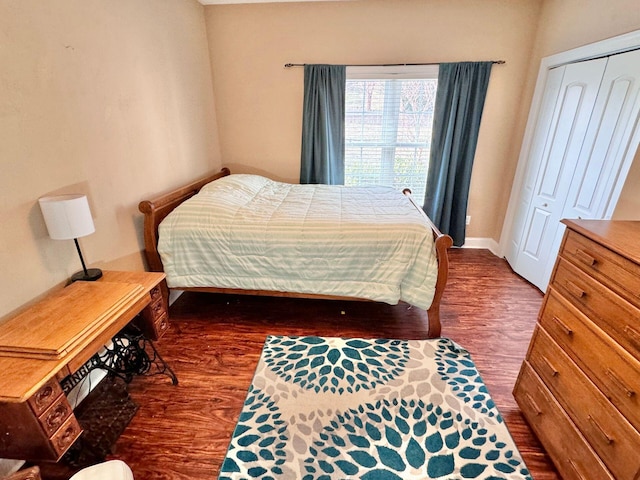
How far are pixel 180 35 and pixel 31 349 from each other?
282 centimetres

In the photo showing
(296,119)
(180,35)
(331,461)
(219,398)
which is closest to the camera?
(331,461)

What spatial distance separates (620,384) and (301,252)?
5.55ft

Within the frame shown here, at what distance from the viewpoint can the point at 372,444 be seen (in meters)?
1.54

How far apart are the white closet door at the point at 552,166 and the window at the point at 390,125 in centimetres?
110

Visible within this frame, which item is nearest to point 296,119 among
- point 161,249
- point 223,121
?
point 223,121

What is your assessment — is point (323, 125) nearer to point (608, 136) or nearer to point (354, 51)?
point (354, 51)

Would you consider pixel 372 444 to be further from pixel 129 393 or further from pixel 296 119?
pixel 296 119

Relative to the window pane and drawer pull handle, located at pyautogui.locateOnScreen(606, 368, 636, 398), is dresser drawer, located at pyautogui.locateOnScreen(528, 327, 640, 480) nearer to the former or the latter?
drawer pull handle, located at pyautogui.locateOnScreen(606, 368, 636, 398)

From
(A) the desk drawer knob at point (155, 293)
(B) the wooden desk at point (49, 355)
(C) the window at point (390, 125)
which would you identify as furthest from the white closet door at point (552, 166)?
(B) the wooden desk at point (49, 355)

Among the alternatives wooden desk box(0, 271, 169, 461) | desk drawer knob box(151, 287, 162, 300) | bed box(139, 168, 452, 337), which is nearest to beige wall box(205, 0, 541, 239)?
bed box(139, 168, 452, 337)

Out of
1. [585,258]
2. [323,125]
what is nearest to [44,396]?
[585,258]

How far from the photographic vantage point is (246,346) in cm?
221

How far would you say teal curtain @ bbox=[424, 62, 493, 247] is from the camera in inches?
126

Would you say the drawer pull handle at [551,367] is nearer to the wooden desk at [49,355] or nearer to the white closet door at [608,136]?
the white closet door at [608,136]
